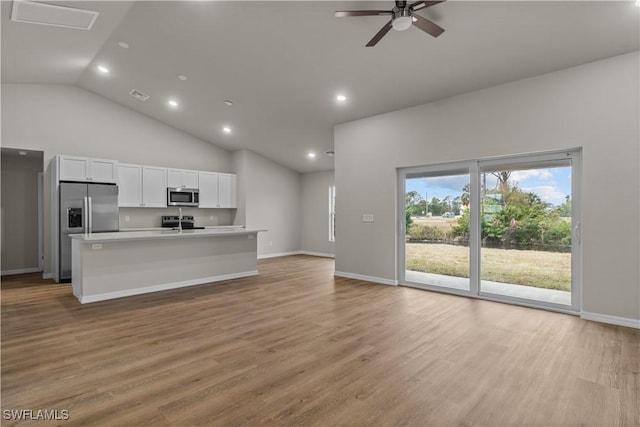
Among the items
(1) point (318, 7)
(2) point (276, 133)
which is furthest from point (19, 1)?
(2) point (276, 133)

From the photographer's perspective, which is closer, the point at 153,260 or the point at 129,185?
the point at 153,260

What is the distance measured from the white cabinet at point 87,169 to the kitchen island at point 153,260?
1.76 m

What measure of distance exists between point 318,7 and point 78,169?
5.29 meters

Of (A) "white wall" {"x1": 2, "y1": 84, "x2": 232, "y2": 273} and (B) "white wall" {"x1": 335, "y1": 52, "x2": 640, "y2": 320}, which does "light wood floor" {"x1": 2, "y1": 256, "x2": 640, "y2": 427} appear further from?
(A) "white wall" {"x1": 2, "y1": 84, "x2": 232, "y2": 273}

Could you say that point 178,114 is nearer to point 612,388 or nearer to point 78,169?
point 78,169

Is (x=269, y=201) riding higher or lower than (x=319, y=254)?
higher

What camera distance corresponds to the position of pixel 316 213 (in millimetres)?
9430

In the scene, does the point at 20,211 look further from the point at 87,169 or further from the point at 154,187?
the point at 154,187

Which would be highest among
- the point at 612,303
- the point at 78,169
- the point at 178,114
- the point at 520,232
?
the point at 178,114

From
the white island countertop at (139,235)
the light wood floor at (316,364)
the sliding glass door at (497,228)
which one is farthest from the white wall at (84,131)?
the sliding glass door at (497,228)

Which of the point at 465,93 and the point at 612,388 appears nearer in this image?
the point at 612,388

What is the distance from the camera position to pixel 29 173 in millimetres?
6723

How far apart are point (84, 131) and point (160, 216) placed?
227cm

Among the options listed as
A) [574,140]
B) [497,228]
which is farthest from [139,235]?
[574,140]
